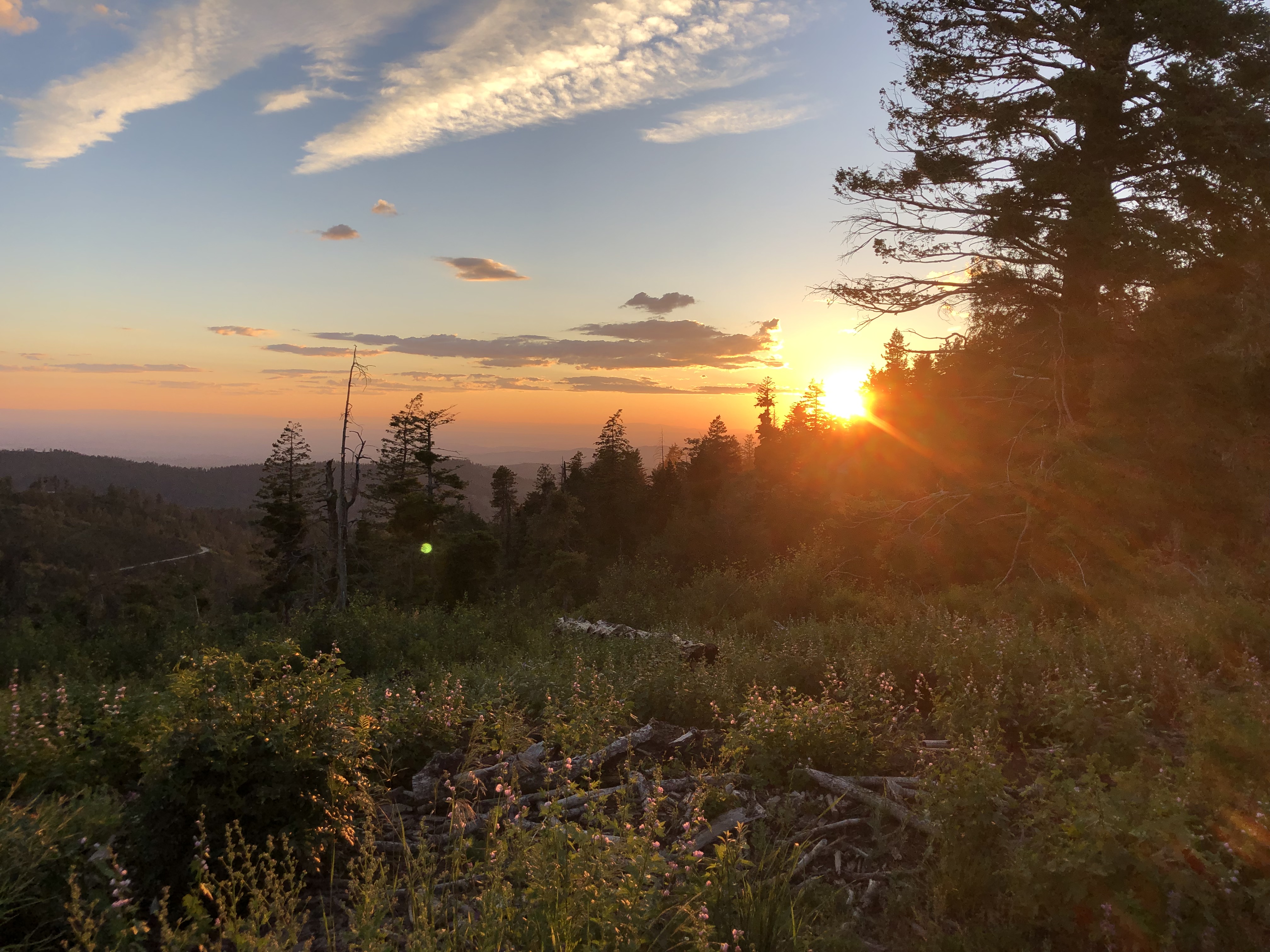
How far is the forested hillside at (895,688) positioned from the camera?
3.10m

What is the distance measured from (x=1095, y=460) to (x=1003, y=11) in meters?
9.05

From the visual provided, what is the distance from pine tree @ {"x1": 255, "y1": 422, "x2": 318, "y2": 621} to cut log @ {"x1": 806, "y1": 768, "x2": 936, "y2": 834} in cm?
3344

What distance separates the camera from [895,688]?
6609 mm

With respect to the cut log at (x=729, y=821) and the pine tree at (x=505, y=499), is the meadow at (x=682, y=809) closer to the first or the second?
the cut log at (x=729, y=821)

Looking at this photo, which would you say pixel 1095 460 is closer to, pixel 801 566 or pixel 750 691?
pixel 801 566

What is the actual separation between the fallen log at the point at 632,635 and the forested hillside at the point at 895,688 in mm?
185

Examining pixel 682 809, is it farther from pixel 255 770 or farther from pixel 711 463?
pixel 711 463

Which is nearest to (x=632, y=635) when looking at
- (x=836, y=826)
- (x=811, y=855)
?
(x=836, y=826)

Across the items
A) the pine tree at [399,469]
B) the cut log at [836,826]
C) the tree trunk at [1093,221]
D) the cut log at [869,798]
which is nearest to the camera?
the cut log at [869,798]

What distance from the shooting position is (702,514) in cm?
4103

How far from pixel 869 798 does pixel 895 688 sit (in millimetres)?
2371

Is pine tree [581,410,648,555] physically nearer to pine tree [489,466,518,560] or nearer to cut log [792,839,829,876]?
pine tree [489,466,518,560]

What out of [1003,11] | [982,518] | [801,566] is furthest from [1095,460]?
[1003,11]

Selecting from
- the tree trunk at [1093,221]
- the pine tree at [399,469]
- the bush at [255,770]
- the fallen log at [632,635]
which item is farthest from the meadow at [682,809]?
the pine tree at [399,469]
